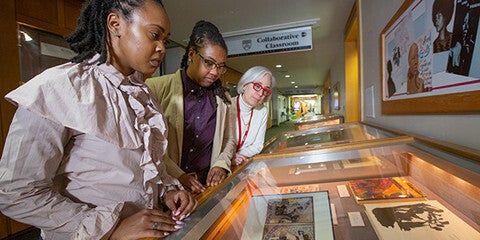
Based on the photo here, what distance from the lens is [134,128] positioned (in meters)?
0.79

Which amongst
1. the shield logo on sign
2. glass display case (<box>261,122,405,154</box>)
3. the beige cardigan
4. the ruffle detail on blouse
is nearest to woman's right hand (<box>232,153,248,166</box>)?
the beige cardigan

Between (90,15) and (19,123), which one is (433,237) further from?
(90,15)

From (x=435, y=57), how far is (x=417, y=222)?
78 centimetres

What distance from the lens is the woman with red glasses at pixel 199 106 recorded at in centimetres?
142

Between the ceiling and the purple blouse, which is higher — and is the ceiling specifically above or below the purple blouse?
above

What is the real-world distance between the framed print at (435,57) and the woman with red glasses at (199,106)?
1089 millimetres

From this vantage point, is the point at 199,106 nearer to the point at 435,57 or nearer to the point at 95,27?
the point at 95,27

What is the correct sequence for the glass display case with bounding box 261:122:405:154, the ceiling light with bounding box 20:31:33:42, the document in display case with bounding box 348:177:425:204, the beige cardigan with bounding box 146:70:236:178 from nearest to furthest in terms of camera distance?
1. the document in display case with bounding box 348:177:425:204
2. the glass display case with bounding box 261:122:405:154
3. the beige cardigan with bounding box 146:70:236:178
4. the ceiling light with bounding box 20:31:33:42

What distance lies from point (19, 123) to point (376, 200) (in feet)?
3.92

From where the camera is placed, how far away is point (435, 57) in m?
1.06

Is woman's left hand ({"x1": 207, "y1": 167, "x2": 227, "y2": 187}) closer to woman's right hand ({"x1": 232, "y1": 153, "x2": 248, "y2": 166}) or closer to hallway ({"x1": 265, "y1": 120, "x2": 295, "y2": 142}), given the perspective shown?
woman's right hand ({"x1": 232, "y1": 153, "x2": 248, "y2": 166})

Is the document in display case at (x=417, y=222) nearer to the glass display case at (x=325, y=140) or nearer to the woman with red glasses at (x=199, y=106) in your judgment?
the glass display case at (x=325, y=140)

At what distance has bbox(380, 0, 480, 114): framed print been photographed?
81cm

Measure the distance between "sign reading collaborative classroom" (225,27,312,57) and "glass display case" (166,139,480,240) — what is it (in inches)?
142
